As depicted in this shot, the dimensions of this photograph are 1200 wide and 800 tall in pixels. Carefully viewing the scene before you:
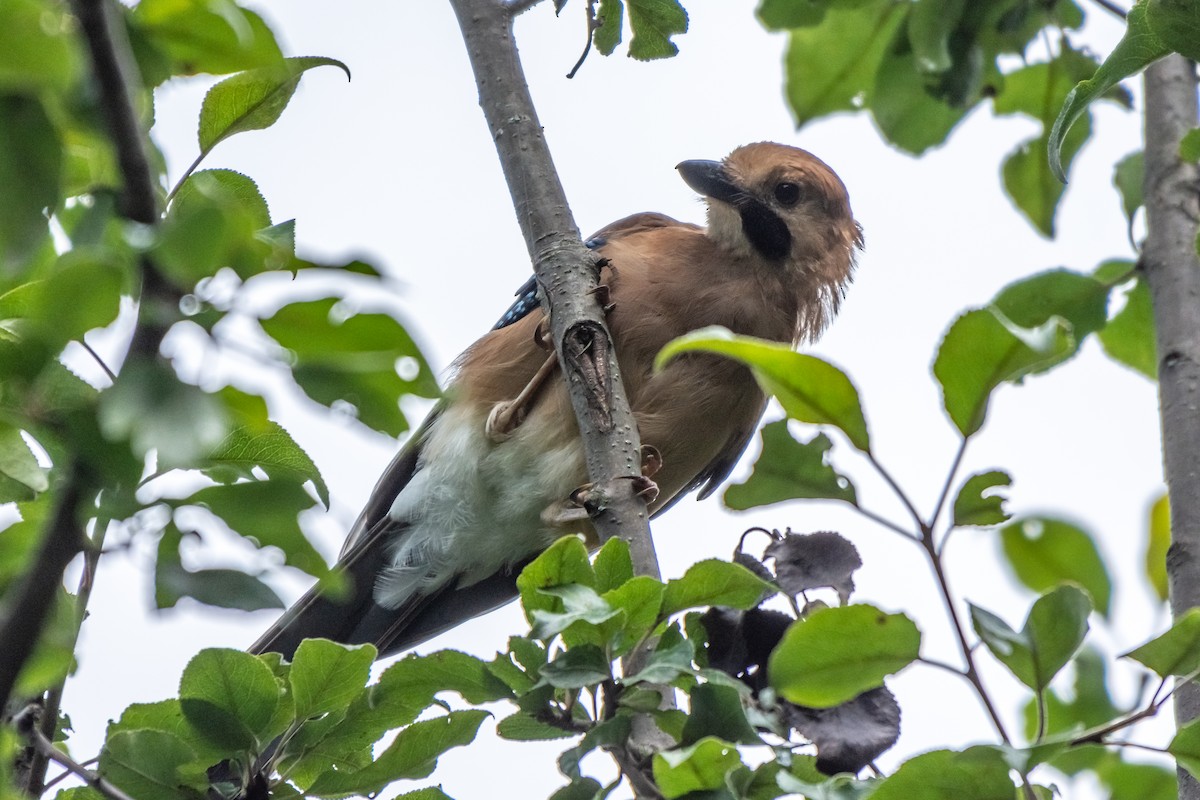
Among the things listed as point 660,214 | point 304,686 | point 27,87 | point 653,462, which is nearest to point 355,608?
point 653,462

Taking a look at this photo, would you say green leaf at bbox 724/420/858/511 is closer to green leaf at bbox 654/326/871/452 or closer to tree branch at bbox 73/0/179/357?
green leaf at bbox 654/326/871/452

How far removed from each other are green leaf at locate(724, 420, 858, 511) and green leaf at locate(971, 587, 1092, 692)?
10.9 inches

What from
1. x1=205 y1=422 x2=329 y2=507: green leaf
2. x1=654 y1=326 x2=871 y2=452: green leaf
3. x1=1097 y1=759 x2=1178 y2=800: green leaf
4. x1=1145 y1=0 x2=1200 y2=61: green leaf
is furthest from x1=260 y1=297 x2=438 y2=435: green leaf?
x1=1097 y1=759 x2=1178 y2=800: green leaf

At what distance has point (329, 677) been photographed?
1.94m

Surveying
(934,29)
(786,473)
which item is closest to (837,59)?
(934,29)

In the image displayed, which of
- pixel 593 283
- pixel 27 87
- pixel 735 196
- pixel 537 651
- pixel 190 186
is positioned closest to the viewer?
pixel 27 87

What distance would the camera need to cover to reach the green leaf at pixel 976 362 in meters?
1.53

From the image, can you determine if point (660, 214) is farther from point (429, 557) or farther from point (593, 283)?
point (593, 283)

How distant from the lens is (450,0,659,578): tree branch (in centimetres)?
218

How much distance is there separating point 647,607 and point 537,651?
0.61 ft

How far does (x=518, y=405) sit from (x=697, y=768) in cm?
214

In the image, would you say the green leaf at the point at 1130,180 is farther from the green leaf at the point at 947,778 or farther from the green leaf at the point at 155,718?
the green leaf at the point at 155,718

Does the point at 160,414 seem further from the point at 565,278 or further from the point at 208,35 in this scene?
the point at 565,278

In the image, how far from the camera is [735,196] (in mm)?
4137
